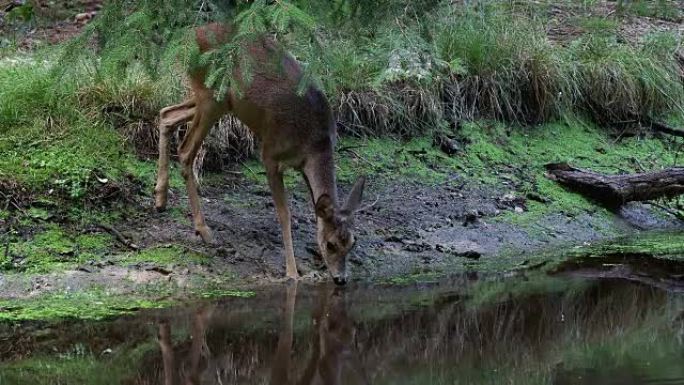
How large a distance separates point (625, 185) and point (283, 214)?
Answer: 3621 millimetres

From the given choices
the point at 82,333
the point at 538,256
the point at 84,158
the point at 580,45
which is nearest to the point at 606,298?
the point at 538,256

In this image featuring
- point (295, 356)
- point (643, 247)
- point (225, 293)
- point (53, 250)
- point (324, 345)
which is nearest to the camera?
point (295, 356)

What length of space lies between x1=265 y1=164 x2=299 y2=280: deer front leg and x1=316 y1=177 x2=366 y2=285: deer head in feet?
0.81

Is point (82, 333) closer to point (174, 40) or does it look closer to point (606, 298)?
point (174, 40)

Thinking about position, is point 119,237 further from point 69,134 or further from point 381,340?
point 381,340

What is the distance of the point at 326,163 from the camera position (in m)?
8.24

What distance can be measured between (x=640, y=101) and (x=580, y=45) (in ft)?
3.04

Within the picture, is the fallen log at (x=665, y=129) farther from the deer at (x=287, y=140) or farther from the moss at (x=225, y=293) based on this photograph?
the moss at (x=225, y=293)

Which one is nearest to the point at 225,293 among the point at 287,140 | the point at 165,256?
the point at 165,256

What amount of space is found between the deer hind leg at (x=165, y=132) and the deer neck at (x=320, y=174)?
1.18m

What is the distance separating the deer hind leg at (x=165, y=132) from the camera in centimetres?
854

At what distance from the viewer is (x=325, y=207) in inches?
315

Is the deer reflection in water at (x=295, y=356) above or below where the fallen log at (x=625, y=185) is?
above

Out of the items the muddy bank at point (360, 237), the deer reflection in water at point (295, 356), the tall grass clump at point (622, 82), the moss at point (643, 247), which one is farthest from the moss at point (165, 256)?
the tall grass clump at point (622, 82)
